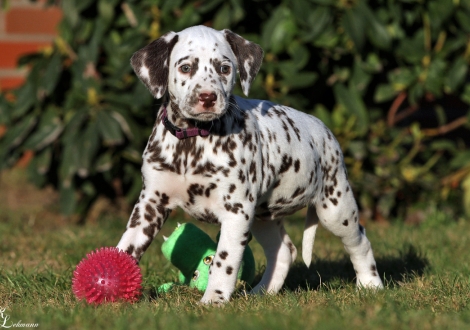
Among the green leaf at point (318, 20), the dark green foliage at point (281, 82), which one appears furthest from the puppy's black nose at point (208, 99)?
the green leaf at point (318, 20)

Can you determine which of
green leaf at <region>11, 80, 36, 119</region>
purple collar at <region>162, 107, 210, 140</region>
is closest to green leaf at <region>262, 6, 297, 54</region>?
green leaf at <region>11, 80, 36, 119</region>

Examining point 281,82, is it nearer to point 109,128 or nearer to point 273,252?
point 109,128

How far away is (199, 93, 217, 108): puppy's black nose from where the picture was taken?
442cm

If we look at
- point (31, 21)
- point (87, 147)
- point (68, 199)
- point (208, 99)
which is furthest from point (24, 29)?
point (208, 99)

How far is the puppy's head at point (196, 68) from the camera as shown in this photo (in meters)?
4.47

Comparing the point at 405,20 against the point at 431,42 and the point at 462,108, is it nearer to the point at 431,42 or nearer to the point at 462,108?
the point at 431,42

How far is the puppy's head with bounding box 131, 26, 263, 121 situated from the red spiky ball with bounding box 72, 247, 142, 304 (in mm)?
911

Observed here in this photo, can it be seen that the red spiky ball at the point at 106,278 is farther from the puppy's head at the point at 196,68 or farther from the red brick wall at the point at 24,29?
the red brick wall at the point at 24,29

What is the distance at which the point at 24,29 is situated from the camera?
1011 cm

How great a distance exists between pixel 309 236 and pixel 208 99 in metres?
1.58

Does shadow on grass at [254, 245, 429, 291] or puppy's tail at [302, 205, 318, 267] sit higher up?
puppy's tail at [302, 205, 318, 267]

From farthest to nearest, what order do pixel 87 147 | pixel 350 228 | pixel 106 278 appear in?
pixel 87 147
pixel 350 228
pixel 106 278

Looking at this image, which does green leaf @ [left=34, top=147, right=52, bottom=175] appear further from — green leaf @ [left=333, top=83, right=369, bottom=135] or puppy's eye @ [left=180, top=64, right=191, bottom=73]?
puppy's eye @ [left=180, top=64, right=191, bottom=73]

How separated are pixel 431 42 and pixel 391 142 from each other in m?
1.12
